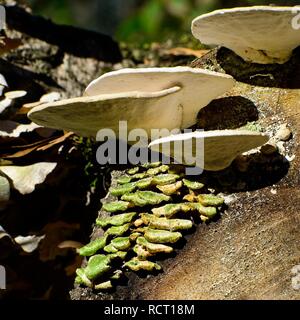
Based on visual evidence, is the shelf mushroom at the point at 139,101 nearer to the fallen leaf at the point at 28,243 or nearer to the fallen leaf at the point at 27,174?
the fallen leaf at the point at 27,174

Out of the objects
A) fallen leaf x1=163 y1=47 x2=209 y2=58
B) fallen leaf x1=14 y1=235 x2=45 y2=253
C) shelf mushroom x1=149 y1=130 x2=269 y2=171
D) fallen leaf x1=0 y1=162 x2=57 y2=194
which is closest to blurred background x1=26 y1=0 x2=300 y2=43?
fallen leaf x1=163 y1=47 x2=209 y2=58

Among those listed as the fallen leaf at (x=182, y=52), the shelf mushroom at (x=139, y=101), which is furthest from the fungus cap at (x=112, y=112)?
the fallen leaf at (x=182, y=52)

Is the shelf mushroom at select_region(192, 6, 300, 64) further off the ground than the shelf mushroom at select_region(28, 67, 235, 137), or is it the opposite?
the shelf mushroom at select_region(192, 6, 300, 64)

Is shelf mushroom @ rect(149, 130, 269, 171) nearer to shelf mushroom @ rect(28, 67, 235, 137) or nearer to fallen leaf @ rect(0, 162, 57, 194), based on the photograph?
shelf mushroom @ rect(28, 67, 235, 137)

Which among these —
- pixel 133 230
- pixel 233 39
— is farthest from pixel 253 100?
pixel 133 230

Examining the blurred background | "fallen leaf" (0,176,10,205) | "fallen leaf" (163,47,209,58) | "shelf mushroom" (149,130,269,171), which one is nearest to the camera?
"shelf mushroom" (149,130,269,171)

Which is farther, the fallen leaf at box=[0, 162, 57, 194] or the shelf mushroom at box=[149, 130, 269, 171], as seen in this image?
the fallen leaf at box=[0, 162, 57, 194]
